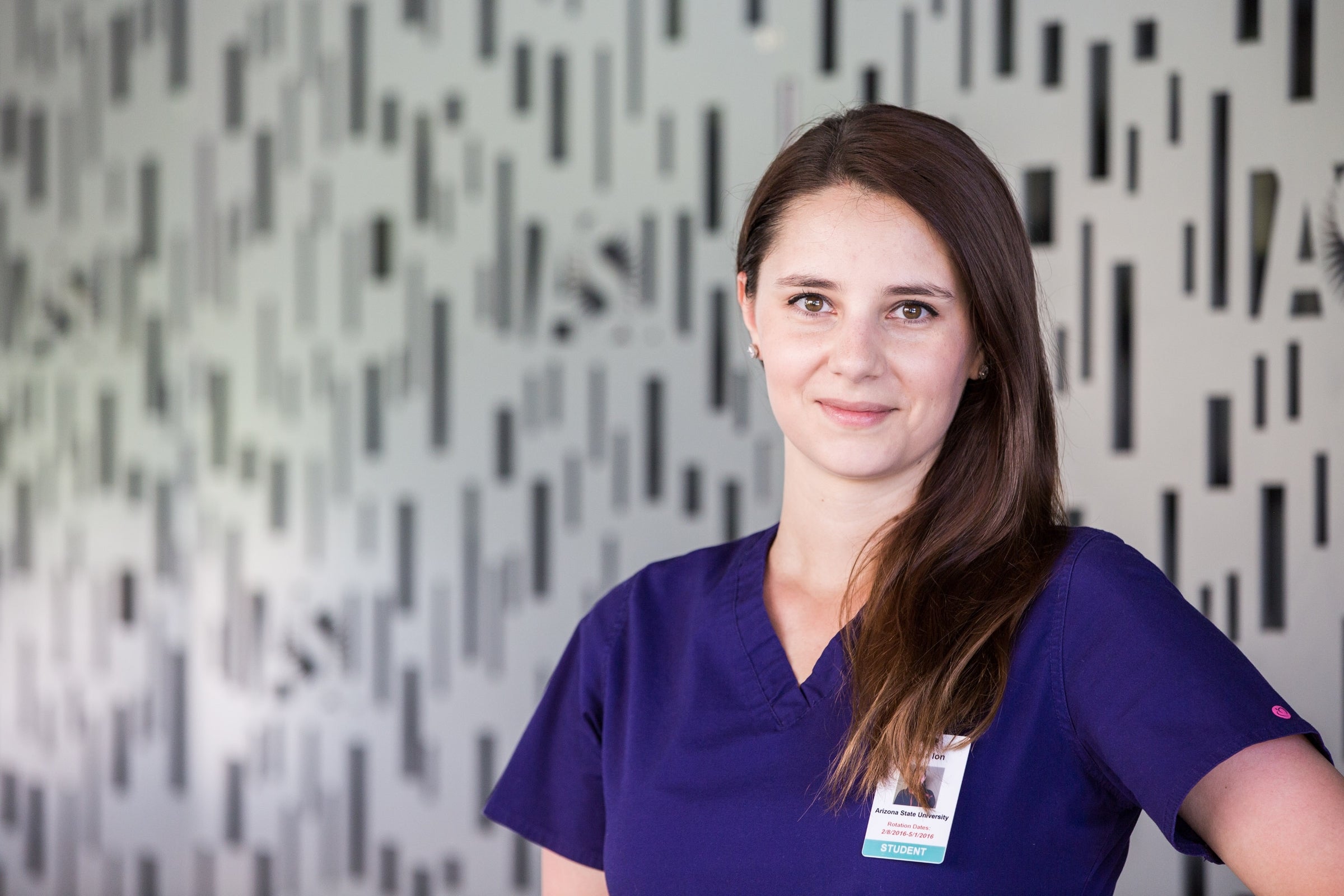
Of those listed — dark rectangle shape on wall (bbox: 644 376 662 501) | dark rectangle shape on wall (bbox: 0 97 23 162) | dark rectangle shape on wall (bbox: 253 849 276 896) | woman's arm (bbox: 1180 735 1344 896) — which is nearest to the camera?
woman's arm (bbox: 1180 735 1344 896)

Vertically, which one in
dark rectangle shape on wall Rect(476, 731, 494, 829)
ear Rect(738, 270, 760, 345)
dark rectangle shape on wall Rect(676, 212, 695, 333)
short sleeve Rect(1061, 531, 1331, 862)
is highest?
dark rectangle shape on wall Rect(676, 212, 695, 333)

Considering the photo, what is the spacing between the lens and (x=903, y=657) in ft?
3.89

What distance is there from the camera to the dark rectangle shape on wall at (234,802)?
123 inches

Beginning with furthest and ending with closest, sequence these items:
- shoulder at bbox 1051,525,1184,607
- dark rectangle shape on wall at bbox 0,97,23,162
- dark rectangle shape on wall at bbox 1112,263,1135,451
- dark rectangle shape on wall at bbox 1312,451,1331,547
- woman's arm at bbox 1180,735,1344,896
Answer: dark rectangle shape on wall at bbox 0,97,23,162 < dark rectangle shape on wall at bbox 1112,263,1135,451 < dark rectangle shape on wall at bbox 1312,451,1331,547 < shoulder at bbox 1051,525,1184,607 < woman's arm at bbox 1180,735,1344,896

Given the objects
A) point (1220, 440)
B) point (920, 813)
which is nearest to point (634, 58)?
point (1220, 440)

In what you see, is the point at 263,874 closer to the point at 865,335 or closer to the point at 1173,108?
the point at 865,335

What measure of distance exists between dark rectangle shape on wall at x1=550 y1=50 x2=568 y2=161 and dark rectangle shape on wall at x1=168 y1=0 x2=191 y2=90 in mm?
1036

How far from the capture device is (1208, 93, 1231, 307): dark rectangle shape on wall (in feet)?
8.30

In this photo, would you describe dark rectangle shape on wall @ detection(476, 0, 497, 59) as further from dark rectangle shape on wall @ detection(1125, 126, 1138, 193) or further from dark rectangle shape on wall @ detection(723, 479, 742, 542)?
dark rectangle shape on wall @ detection(1125, 126, 1138, 193)

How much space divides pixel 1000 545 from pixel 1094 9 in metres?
1.82

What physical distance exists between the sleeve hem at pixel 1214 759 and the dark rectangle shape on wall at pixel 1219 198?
5.81 feet

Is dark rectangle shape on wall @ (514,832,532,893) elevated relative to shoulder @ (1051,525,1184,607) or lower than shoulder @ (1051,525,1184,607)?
lower

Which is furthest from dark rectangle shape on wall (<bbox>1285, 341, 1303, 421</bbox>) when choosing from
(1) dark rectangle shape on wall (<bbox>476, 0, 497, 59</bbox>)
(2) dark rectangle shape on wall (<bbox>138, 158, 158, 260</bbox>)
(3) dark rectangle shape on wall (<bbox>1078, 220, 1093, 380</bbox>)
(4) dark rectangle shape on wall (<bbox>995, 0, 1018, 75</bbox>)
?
(2) dark rectangle shape on wall (<bbox>138, 158, 158, 260</bbox>)

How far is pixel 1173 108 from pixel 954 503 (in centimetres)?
167
